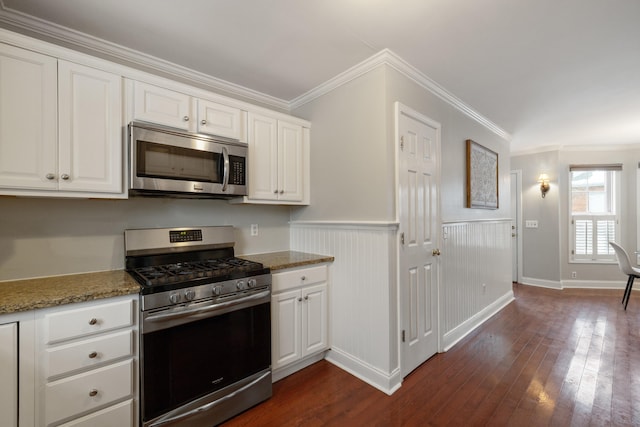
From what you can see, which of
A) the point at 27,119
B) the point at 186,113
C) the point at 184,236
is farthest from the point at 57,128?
the point at 184,236

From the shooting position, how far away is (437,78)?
243 cm

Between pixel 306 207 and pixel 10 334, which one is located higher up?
pixel 306 207

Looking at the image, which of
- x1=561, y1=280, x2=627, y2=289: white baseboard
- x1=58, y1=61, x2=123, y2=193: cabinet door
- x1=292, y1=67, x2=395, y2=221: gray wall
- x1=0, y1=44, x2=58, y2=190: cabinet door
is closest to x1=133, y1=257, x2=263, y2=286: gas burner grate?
x1=58, y1=61, x2=123, y2=193: cabinet door

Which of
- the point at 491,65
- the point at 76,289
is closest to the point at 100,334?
the point at 76,289

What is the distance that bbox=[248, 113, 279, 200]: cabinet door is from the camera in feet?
7.68

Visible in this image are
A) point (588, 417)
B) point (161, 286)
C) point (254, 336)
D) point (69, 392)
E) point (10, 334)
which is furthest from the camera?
point (254, 336)

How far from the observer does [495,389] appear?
2.08m

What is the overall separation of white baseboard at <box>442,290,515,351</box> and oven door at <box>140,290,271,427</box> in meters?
1.76

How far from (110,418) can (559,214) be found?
249 inches

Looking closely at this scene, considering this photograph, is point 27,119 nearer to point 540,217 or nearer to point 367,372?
point 367,372

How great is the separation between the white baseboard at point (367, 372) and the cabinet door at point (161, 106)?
7.09 feet

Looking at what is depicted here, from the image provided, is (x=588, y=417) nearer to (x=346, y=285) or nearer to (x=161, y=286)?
(x=346, y=285)

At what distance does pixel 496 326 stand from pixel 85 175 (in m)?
4.05

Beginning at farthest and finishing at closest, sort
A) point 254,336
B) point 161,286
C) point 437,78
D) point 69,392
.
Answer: point 437,78 → point 254,336 → point 161,286 → point 69,392
